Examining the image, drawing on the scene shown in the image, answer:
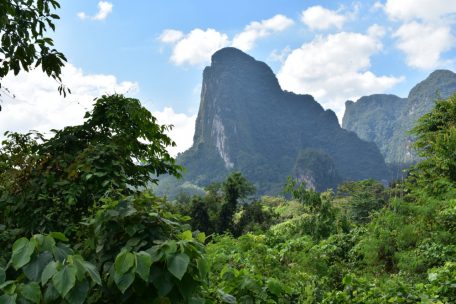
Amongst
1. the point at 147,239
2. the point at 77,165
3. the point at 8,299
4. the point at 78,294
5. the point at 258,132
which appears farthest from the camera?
the point at 258,132

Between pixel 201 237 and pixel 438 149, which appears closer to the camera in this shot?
pixel 201 237

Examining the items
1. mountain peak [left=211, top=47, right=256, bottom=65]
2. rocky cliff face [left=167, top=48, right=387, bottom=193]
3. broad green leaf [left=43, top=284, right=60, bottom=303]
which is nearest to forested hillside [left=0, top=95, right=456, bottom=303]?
broad green leaf [left=43, top=284, right=60, bottom=303]

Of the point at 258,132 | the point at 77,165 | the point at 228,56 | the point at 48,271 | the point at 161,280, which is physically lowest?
the point at 161,280

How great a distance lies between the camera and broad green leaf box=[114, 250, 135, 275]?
4.54 feet

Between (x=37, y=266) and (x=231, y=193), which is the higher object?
(x=231, y=193)

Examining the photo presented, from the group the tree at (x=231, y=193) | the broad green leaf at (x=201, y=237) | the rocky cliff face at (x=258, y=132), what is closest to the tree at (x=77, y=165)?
the broad green leaf at (x=201, y=237)

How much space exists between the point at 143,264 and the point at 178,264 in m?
0.12

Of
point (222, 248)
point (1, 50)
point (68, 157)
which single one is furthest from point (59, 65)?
point (222, 248)

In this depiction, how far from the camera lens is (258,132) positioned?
178 meters

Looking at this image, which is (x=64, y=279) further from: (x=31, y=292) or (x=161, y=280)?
(x=161, y=280)

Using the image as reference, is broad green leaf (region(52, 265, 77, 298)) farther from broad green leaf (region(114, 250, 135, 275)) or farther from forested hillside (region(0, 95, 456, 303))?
broad green leaf (region(114, 250, 135, 275))

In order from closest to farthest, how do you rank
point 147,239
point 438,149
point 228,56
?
point 147,239, point 438,149, point 228,56

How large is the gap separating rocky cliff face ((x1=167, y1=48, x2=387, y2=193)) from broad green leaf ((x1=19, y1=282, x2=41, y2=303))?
Result: 148m

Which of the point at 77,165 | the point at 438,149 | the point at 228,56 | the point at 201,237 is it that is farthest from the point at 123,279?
the point at 228,56
